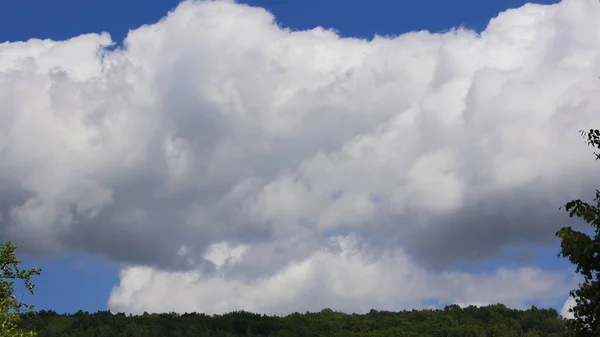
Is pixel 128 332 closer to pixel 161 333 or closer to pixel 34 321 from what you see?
pixel 161 333

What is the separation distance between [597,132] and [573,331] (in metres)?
8.47

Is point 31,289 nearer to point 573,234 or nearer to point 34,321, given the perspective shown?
point 573,234

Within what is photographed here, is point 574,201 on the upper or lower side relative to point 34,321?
lower

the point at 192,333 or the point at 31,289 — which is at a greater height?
the point at 192,333

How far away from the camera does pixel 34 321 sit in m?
196

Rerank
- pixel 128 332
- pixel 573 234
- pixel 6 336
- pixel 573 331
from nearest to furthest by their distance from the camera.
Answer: pixel 573 234 < pixel 573 331 < pixel 6 336 < pixel 128 332

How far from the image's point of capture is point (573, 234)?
102 ft

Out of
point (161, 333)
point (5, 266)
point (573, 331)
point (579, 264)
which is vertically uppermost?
point (161, 333)

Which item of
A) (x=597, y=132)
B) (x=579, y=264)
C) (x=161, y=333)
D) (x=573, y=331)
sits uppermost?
(x=161, y=333)

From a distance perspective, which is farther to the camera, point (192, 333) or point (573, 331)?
point (192, 333)

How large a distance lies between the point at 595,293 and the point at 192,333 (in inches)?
6886

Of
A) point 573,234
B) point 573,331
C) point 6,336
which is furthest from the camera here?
point 6,336

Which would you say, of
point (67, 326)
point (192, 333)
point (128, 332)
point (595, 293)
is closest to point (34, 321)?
point (67, 326)

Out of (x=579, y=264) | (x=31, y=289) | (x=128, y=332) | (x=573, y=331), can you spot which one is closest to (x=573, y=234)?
(x=579, y=264)
